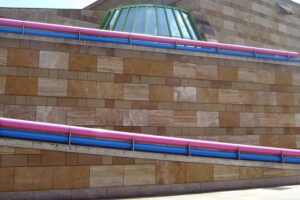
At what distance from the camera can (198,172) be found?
11.4 m

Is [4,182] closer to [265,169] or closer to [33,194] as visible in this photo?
[33,194]

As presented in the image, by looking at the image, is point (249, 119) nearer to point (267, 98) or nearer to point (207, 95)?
point (267, 98)

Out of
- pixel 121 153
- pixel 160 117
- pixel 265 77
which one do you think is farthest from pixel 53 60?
pixel 265 77

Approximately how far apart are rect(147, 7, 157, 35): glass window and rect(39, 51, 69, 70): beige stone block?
1025cm

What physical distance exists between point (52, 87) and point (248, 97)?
10.2 meters

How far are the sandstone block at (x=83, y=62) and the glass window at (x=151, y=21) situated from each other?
9603 mm

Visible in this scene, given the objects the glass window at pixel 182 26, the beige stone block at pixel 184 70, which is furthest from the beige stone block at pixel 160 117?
the glass window at pixel 182 26

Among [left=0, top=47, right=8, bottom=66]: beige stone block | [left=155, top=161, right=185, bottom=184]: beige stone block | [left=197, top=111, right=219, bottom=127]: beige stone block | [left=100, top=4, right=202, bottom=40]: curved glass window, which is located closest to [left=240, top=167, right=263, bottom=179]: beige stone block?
[left=155, top=161, right=185, bottom=184]: beige stone block

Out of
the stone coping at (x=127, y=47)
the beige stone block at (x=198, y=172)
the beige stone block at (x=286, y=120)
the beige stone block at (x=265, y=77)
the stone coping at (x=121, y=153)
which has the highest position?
the stone coping at (x=127, y=47)

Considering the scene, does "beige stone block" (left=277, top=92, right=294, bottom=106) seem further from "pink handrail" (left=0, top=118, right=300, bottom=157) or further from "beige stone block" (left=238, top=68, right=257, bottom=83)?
"pink handrail" (left=0, top=118, right=300, bottom=157)

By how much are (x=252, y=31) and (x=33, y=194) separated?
88.4 feet

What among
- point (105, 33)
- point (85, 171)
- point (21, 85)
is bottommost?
point (85, 171)

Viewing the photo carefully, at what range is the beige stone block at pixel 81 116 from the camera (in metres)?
13.2

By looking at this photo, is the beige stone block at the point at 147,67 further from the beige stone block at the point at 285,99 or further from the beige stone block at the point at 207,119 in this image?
the beige stone block at the point at 285,99
